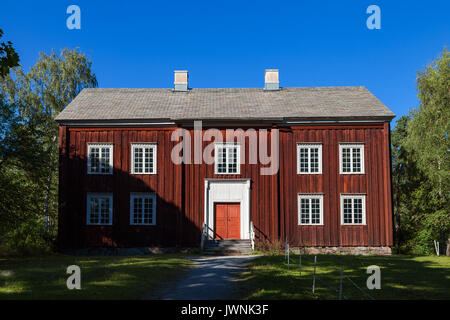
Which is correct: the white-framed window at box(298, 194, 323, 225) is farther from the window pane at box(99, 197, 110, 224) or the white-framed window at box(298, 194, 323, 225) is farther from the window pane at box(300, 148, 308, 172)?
the window pane at box(99, 197, 110, 224)

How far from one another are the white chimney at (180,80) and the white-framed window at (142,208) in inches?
363

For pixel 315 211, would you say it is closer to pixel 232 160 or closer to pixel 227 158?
pixel 232 160

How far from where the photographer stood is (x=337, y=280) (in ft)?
48.3

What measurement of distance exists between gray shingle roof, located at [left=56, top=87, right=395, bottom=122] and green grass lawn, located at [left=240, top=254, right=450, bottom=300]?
9.96m

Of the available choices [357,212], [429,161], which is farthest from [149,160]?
[429,161]

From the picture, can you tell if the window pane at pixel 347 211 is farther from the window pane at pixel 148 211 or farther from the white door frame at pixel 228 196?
the window pane at pixel 148 211

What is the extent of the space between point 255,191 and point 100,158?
9.63m

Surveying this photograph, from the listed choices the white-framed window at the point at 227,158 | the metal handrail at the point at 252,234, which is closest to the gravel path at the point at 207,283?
the metal handrail at the point at 252,234

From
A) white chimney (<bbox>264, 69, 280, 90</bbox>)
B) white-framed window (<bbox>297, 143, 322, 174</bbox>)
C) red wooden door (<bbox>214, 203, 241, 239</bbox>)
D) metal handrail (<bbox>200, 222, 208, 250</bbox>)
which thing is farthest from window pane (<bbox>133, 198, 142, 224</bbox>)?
white chimney (<bbox>264, 69, 280, 90</bbox>)

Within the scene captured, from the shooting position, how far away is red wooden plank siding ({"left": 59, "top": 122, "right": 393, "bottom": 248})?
1021 inches

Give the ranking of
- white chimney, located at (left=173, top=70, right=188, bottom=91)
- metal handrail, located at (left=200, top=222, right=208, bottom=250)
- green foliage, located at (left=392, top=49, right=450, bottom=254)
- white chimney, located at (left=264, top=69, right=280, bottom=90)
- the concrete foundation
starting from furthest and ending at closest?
white chimney, located at (left=173, top=70, right=188, bottom=91) → white chimney, located at (left=264, top=69, right=280, bottom=90) → green foliage, located at (left=392, top=49, right=450, bottom=254) → the concrete foundation → metal handrail, located at (left=200, top=222, right=208, bottom=250)

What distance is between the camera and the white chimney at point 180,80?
3206cm

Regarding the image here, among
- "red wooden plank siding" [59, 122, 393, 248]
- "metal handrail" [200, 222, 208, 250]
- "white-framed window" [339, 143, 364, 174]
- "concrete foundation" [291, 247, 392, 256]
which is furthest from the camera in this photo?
"white-framed window" [339, 143, 364, 174]

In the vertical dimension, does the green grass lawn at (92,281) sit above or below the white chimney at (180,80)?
below
